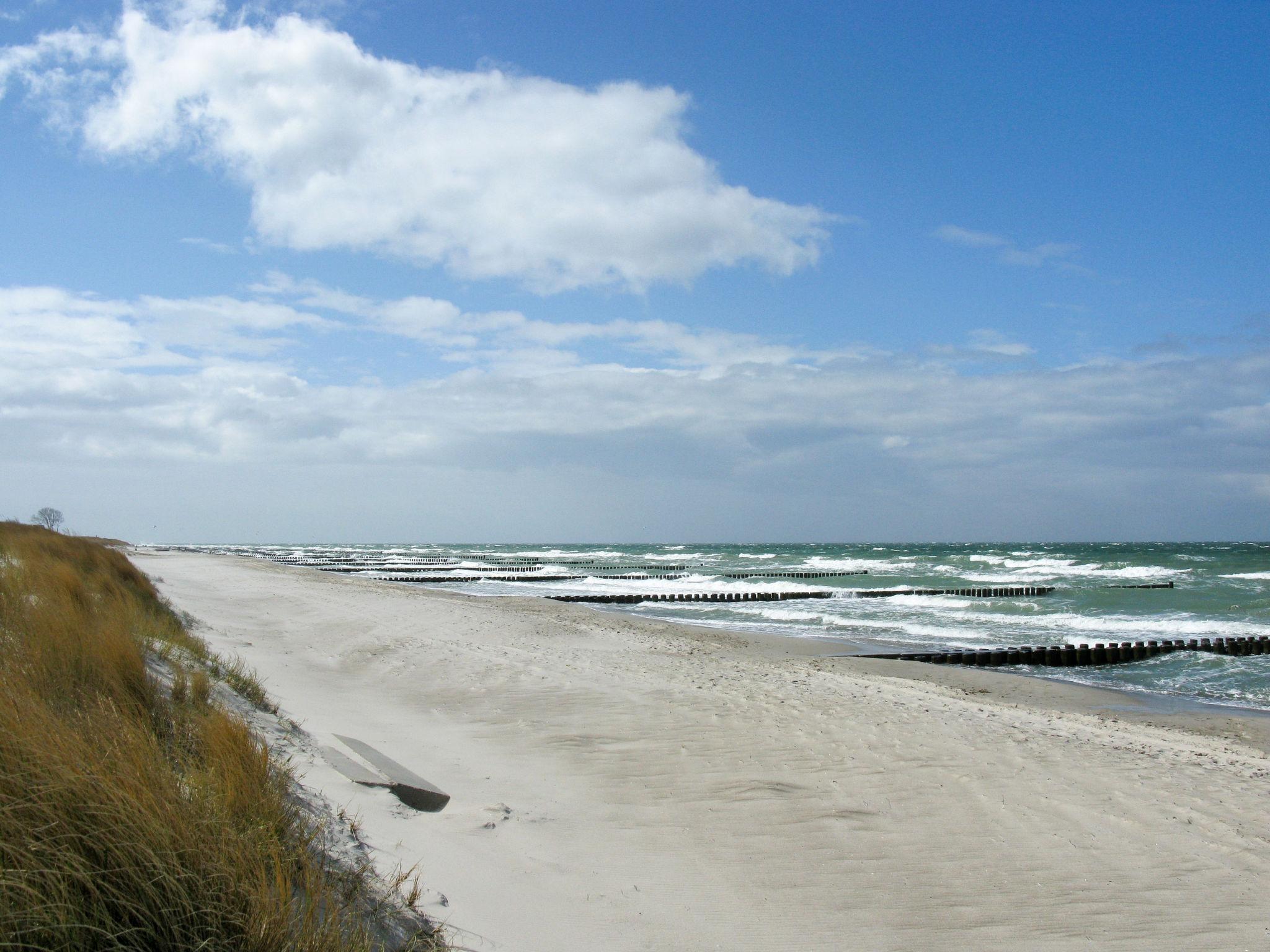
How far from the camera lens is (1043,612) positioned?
28.2 meters

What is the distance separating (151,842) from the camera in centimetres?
261

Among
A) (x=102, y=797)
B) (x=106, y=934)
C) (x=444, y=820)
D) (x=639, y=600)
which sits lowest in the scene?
(x=639, y=600)

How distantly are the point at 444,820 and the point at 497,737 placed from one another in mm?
2766

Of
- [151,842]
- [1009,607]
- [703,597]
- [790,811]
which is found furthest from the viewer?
[703,597]

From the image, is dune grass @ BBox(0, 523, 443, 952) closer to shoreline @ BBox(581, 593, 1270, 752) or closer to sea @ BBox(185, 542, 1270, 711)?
shoreline @ BBox(581, 593, 1270, 752)

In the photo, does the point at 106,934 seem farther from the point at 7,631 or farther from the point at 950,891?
the point at 7,631

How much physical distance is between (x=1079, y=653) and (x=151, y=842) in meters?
19.6

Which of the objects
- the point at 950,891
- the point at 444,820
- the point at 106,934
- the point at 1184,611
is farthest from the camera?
the point at 1184,611

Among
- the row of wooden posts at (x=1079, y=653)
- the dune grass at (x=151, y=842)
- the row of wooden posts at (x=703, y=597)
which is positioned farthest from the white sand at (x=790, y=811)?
the row of wooden posts at (x=703, y=597)

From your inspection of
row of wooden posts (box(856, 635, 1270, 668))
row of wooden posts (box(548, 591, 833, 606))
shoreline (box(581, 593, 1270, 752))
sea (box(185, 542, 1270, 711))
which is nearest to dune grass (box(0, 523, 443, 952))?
shoreline (box(581, 593, 1270, 752))

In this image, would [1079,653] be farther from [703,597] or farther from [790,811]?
[703,597]

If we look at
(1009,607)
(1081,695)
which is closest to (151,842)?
(1081,695)

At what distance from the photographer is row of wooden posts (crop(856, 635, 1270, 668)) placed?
1756cm

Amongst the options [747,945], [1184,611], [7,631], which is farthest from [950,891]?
[1184,611]
